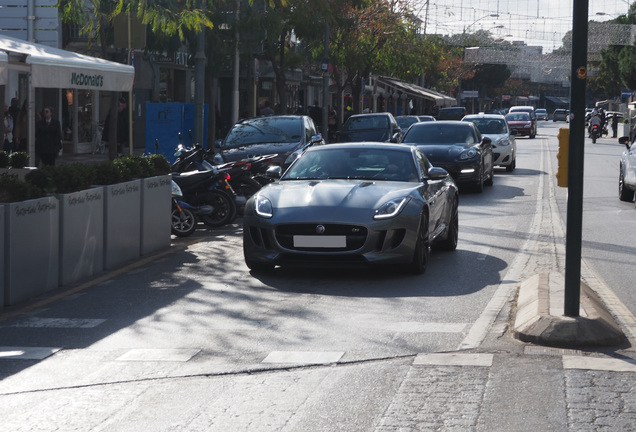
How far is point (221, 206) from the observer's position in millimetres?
16109

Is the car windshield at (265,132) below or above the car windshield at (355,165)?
above

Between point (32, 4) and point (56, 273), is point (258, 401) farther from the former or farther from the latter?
point (32, 4)

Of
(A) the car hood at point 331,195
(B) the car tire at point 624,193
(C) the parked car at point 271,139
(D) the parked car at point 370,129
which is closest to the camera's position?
(A) the car hood at point 331,195

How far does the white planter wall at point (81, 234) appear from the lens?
10.5 m

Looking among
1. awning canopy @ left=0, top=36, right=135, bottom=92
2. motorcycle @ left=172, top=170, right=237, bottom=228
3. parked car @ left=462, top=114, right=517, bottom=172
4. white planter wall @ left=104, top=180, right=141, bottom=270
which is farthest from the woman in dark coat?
parked car @ left=462, top=114, right=517, bottom=172

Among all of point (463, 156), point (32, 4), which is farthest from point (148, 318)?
point (32, 4)

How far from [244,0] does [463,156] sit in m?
11.4

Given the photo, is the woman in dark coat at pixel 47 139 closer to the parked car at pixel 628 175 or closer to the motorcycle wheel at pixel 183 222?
the motorcycle wheel at pixel 183 222

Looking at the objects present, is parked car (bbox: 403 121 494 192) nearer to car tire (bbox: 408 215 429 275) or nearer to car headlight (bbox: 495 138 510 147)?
car headlight (bbox: 495 138 510 147)

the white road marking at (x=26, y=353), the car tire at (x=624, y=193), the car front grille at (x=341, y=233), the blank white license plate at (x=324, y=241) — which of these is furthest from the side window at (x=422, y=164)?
the car tire at (x=624, y=193)

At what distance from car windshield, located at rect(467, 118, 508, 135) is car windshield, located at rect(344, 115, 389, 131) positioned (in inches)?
105

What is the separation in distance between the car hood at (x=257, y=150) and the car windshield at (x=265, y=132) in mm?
243

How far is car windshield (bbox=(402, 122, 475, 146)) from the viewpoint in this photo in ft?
77.4

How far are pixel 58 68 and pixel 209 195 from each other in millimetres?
2862
